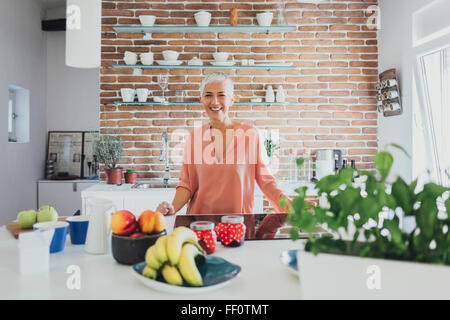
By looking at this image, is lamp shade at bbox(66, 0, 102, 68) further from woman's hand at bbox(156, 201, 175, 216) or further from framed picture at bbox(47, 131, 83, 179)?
framed picture at bbox(47, 131, 83, 179)

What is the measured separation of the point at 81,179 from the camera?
481cm

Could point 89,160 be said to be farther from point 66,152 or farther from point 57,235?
point 57,235

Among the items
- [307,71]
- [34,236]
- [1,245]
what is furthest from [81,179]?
[34,236]

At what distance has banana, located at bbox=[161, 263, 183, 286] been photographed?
37.6 inches

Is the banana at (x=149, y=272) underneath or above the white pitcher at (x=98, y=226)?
underneath

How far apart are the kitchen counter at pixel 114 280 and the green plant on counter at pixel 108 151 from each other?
2160mm

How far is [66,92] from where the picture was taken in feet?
16.9

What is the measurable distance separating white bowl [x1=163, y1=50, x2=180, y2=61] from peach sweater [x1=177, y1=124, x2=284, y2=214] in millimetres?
1521

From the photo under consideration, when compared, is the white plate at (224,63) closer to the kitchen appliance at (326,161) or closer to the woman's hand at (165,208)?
the kitchen appliance at (326,161)

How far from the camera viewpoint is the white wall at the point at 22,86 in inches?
155

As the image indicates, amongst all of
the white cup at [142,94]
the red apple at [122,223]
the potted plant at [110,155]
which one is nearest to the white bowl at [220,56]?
the white cup at [142,94]

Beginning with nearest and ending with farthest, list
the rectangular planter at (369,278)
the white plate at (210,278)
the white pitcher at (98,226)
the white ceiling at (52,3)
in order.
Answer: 1. the rectangular planter at (369,278)
2. the white plate at (210,278)
3. the white pitcher at (98,226)
4. the white ceiling at (52,3)
